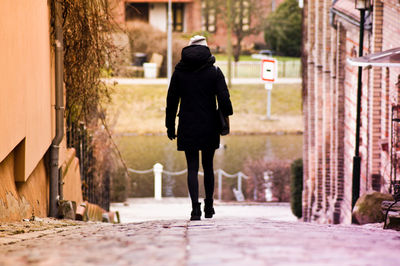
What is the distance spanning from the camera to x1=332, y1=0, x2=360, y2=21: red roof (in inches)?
673

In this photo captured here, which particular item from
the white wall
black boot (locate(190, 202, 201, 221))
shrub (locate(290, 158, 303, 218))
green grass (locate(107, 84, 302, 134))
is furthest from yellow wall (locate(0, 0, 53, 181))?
the white wall

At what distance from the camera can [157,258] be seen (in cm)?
550

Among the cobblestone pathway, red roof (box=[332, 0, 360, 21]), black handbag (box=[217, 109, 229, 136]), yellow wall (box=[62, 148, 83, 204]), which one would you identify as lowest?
yellow wall (box=[62, 148, 83, 204])

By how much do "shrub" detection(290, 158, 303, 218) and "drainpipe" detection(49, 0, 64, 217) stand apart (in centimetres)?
1302

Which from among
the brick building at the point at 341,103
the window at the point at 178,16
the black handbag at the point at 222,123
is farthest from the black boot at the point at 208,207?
the window at the point at 178,16

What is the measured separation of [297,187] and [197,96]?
16773 mm

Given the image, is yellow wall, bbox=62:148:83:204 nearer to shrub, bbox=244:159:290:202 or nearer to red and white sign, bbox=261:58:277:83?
red and white sign, bbox=261:58:277:83

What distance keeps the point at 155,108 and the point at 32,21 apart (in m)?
41.4

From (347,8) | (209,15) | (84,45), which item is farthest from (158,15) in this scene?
(84,45)

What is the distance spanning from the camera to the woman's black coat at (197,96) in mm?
8359

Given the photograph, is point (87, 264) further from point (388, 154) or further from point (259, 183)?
point (259, 183)

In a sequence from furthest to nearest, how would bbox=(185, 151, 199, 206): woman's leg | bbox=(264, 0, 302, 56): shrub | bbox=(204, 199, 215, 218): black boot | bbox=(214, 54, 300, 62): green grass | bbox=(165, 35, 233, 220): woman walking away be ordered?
bbox=(214, 54, 300, 62): green grass, bbox=(264, 0, 302, 56): shrub, bbox=(204, 199, 215, 218): black boot, bbox=(185, 151, 199, 206): woman's leg, bbox=(165, 35, 233, 220): woman walking away

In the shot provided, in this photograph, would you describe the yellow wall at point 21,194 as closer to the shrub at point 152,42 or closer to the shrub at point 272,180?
the shrub at point 272,180

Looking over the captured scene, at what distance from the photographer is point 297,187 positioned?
24.8 metres
